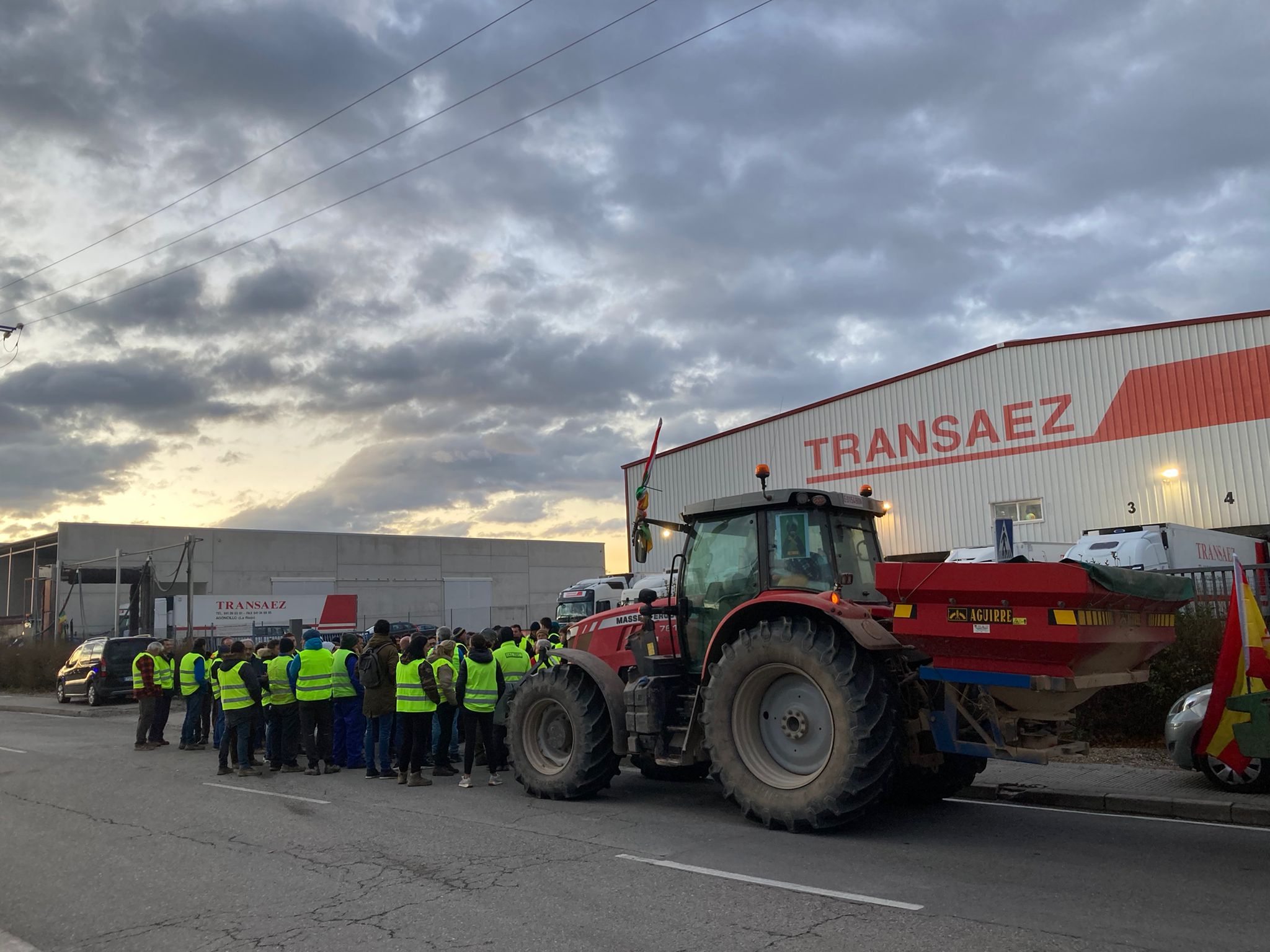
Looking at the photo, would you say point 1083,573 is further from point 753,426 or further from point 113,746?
point 753,426

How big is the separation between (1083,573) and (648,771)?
18.0 ft

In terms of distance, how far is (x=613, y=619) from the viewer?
31.6ft

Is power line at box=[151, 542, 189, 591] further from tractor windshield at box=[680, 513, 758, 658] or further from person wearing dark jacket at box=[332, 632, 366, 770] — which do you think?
tractor windshield at box=[680, 513, 758, 658]

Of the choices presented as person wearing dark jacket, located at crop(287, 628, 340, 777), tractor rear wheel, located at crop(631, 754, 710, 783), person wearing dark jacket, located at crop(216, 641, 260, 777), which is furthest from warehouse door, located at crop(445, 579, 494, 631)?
tractor rear wheel, located at crop(631, 754, 710, 783)

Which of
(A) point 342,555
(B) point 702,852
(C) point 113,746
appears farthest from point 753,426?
(A) point 342,555

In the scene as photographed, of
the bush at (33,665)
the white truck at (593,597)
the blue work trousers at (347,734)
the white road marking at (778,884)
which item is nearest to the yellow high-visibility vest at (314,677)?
the blue work trousers at (347,734)

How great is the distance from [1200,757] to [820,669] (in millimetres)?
4003

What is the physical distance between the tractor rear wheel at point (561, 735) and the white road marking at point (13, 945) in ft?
14.6

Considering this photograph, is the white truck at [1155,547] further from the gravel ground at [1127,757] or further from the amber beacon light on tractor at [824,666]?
the amber beacon light on tractor at [824,666]

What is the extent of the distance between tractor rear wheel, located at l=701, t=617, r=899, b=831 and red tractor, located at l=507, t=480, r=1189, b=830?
0.04 feet

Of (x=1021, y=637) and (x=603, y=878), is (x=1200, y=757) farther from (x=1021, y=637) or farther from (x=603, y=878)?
(x=603, y=878)

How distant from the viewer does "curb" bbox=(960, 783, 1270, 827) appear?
760cm

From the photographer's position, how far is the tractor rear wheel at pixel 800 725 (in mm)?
6785

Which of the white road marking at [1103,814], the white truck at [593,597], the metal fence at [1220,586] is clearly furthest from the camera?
the white truck at [593,597]
